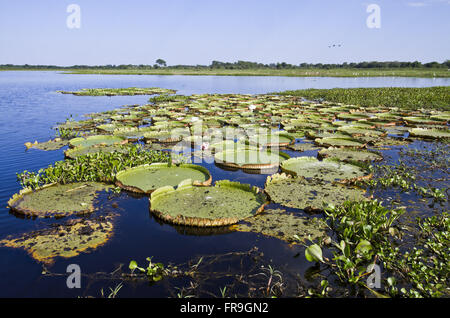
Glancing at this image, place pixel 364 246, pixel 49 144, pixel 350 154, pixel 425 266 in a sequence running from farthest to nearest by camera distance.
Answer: pixel 49 144 < pixel 350 154 < pixel 364 246 < pixel 425 266

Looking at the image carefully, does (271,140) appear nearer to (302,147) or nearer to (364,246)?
(302,147)

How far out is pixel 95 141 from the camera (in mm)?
10523

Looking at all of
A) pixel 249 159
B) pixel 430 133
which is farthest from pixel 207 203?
pixel 430 133

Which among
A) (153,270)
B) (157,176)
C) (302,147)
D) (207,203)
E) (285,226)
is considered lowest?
(153,270)

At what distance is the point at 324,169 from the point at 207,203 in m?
3.61

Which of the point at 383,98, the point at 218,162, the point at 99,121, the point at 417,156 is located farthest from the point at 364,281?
the point at 383,98

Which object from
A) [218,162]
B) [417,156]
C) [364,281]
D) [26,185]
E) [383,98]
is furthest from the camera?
[383,98]

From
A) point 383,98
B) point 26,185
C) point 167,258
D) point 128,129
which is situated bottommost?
point 167,258

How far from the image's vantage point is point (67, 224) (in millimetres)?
4785

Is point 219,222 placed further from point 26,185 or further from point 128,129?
point 128,129

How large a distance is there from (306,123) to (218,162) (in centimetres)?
758

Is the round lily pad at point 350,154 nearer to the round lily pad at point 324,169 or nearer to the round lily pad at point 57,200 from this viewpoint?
the round lily pad at point 324,169

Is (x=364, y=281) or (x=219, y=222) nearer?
(x=364, y=281)
